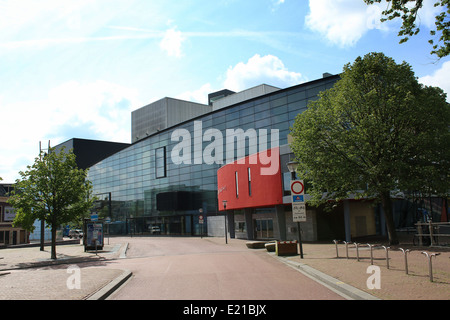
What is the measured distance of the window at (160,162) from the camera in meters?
66.4

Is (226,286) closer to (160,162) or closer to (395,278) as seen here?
(395,278)

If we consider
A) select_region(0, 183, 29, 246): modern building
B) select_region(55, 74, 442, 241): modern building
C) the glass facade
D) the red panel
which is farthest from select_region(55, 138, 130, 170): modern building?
the red panel

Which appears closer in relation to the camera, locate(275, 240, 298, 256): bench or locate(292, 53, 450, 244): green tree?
locate(275, 240, 298, 256): bench

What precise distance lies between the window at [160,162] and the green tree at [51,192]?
129ft

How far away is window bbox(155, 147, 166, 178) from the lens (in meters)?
66.4

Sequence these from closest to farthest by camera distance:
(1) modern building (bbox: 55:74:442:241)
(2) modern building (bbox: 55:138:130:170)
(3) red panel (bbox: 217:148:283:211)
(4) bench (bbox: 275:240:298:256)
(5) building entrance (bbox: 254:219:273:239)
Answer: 1. (4) bench (bbox: 275:240:298:256)
2. (3) red panel (bbox: 217:148:283:211)
3. (1) modern building (bbox: 55:74:442:241)
4. (5) building entrance (bbox: 254:219:273:239)
5. (2) modern building (bbox: 55:138:130:170)

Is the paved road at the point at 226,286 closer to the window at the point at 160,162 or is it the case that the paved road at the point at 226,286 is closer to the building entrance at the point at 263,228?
the building entrance at the point at 263,228

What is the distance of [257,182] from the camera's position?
116 ft

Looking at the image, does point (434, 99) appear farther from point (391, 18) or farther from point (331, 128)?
point (391, 18)

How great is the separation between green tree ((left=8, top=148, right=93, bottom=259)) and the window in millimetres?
39367

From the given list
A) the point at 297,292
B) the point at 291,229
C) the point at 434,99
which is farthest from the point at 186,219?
the point at 297,292

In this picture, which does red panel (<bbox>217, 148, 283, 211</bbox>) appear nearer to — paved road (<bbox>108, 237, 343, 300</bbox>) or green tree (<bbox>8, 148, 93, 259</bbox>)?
green tree (<bbox>8, 148, 93, 259</bbox>)

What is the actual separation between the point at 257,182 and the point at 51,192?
1749 centimetres
